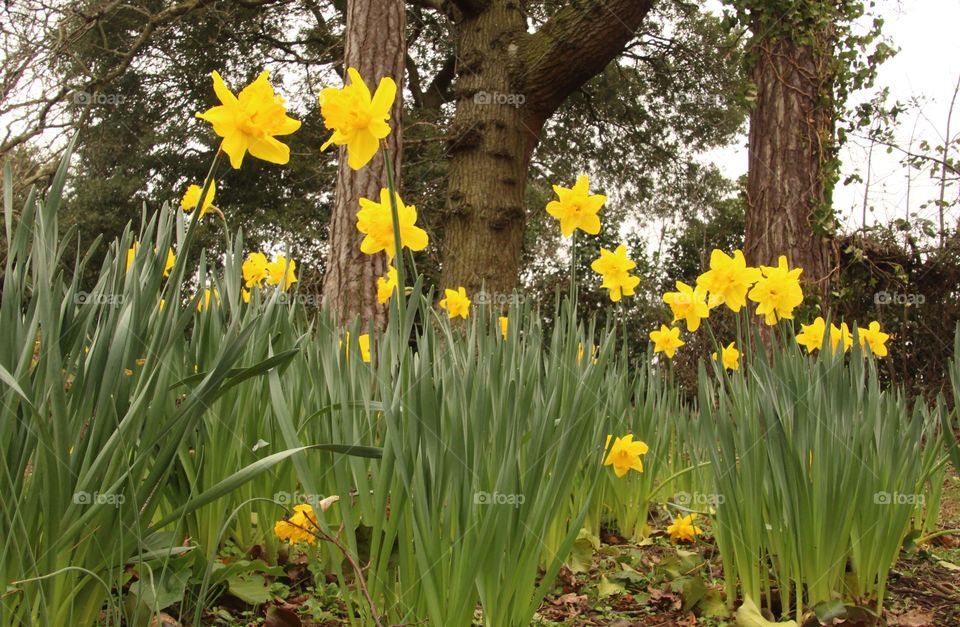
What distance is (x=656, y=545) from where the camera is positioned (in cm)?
276

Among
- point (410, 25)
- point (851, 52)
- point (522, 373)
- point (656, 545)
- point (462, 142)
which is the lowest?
point (656, 545)

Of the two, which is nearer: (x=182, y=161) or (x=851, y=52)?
(x=851, y=52)

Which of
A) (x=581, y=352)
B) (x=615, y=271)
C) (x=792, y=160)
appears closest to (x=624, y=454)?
(x=581, y=352)

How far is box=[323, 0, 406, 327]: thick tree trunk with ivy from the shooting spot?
13.9 feet

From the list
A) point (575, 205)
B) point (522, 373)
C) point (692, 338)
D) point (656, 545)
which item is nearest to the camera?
point (522, 373)

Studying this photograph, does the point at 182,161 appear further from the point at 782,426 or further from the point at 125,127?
the point at 782,426

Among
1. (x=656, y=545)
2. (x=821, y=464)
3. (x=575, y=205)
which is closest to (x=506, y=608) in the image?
(x=821, y=464)

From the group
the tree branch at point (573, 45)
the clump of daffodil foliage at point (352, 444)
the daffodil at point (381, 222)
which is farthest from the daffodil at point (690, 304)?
the tree branch at point (573, 45)

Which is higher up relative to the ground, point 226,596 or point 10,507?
point 10,507

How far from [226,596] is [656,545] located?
1.57 meters
